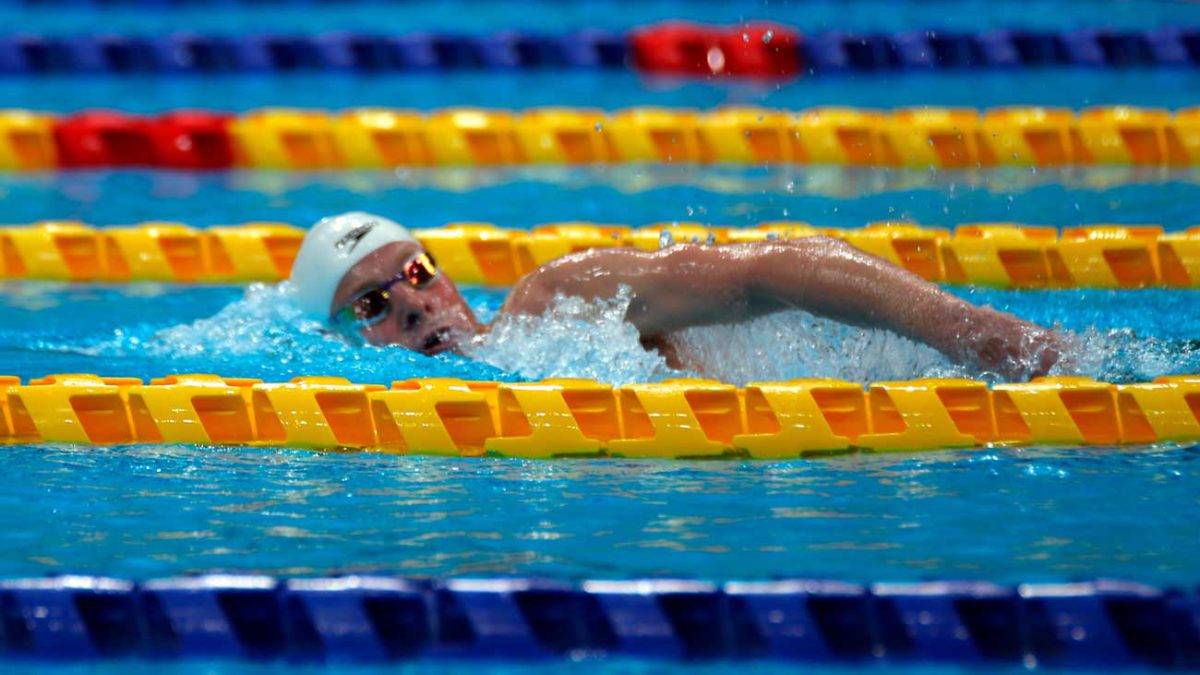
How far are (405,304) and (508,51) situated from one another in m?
4.46

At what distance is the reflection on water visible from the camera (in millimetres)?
2971

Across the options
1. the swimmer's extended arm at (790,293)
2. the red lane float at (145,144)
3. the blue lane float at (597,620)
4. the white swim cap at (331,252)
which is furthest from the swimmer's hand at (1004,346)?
the red lane float at (145,144)

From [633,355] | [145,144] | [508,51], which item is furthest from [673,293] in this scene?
[508,51]

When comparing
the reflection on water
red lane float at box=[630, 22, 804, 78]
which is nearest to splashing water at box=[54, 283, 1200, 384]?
the reflection on water

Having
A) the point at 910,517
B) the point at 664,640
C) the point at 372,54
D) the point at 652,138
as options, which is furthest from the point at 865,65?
the point at 664,640

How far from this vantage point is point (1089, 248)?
5070 millimetres

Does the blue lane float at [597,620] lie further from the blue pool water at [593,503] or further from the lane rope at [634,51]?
the lane rope at [634,51]

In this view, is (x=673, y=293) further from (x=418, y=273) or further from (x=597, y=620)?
(x=597, y=620)

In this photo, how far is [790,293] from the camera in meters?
3.83

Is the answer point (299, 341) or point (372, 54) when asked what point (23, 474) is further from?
point (372, 54)

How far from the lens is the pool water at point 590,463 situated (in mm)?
3025

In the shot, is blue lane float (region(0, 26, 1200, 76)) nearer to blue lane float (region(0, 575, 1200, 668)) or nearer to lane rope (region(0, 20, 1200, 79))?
lane rope (region(0, 20, 1200, 79))

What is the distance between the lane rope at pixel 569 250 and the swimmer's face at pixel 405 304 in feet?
2.51

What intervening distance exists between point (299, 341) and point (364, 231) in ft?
1.15
